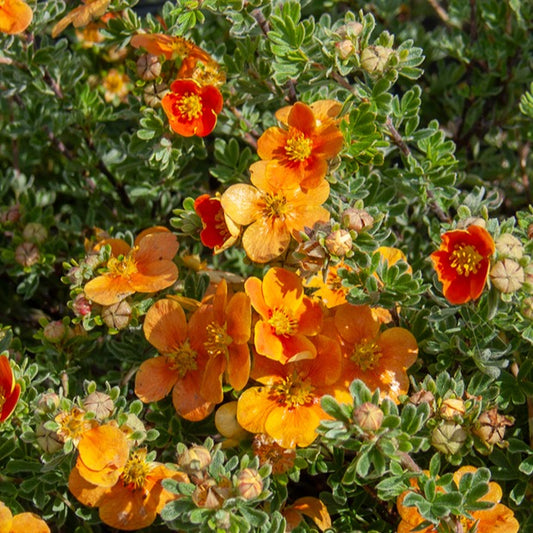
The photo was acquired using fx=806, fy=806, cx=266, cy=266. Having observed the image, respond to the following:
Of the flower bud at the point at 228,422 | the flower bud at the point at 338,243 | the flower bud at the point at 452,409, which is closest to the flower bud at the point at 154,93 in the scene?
the flower bud at the point at 338,243

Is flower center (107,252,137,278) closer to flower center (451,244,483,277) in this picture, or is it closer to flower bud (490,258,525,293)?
flower center (451,244,483,277)

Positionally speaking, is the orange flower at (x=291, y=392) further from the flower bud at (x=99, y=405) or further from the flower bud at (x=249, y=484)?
the flower bud at (x=99, y=405)

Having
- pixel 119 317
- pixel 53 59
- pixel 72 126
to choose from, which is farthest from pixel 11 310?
pixel 119 317

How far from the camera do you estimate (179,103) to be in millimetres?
2414

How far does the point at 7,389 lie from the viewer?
2096 millimetres

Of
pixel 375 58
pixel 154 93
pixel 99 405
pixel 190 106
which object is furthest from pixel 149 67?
pixel 99 405

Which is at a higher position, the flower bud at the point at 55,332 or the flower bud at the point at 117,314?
the flower bud at the point at 117,314

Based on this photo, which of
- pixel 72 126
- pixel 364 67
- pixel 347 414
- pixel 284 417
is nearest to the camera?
pixel 347 414

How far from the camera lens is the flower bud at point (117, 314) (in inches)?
88.2

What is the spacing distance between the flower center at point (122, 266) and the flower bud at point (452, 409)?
0.95 meters

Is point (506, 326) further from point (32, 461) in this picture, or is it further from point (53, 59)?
point (53, 59)

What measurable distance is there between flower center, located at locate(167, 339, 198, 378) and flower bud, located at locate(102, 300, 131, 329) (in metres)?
0.16

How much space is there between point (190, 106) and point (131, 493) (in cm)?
111

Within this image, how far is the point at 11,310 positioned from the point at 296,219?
5.80 feet
